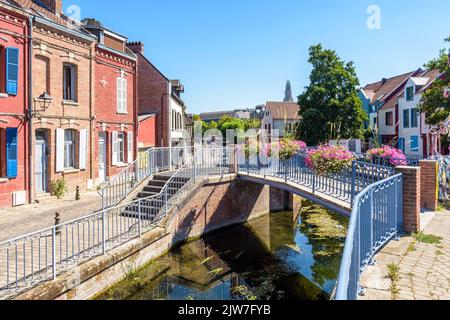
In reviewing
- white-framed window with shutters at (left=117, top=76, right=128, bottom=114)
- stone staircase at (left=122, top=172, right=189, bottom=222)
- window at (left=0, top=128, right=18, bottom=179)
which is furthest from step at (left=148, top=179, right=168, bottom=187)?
white-framed window with shutters at (left=117, top=76, right=128, bottom=114)

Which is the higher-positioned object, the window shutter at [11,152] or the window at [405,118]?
the window at [405,118]

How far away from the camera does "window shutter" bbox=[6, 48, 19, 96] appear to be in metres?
11.4

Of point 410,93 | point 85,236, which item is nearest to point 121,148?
point 85,236

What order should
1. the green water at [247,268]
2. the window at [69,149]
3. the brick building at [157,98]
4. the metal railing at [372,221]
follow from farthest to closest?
the brick building at [157,98], the window at [69,149], the green water at [247,268], the metal railing at [372,221]

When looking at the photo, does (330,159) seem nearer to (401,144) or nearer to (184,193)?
(184,193)

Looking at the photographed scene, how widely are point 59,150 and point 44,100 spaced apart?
7.12ft

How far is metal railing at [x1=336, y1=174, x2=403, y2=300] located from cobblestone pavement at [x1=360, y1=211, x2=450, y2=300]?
0.48ft

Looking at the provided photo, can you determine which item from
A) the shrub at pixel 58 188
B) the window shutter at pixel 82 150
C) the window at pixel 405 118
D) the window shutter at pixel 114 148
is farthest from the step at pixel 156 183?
the window at pixel 405 118

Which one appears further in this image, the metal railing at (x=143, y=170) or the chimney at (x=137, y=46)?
the chimney at (x=137, y=46)

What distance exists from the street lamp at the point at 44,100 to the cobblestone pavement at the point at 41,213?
3.59 m

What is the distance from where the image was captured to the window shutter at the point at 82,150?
1464 cm

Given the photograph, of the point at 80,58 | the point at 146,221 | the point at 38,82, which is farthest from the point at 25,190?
the point at 80,58

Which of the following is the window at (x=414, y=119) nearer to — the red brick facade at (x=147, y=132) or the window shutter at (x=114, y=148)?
the red brick facade at (x=147, y=132)
